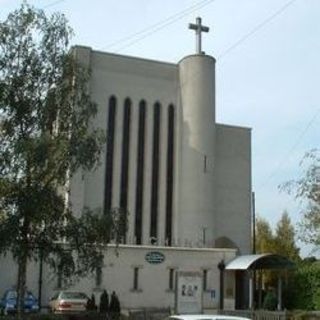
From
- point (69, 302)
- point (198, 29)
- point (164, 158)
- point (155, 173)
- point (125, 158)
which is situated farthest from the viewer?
point (198, 29)

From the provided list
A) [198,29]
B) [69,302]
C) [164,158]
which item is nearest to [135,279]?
[69,302]

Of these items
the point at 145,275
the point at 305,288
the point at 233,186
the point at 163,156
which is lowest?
the point at 305,288

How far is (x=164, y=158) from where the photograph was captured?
6688 centimetres

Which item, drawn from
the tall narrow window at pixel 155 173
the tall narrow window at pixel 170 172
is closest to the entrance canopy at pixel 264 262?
the tall narrow window at pixel 170 172

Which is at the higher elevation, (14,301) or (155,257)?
(155,257)

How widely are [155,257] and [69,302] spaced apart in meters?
10.1

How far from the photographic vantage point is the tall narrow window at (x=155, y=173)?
65.3 m

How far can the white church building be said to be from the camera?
64.4 meters

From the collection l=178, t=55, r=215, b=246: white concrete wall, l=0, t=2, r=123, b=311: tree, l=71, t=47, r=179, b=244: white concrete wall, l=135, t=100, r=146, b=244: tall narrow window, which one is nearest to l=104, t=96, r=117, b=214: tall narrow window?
l=71, t=47, r=179, b=244: white concrete wall

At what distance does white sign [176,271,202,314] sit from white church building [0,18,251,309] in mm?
29939

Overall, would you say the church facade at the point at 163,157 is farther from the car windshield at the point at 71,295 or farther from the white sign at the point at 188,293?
the white sign at the point at 188,293

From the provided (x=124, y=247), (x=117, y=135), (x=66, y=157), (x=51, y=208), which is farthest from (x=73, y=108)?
(x=117, y=135)

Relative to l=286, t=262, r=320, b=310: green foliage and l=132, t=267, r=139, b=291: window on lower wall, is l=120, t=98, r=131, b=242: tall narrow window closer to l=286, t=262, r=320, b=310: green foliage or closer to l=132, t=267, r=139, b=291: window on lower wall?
l=132, t=267, r=139, b=291: window on lower wall

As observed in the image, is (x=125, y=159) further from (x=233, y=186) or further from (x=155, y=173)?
(x=233, y=186)
